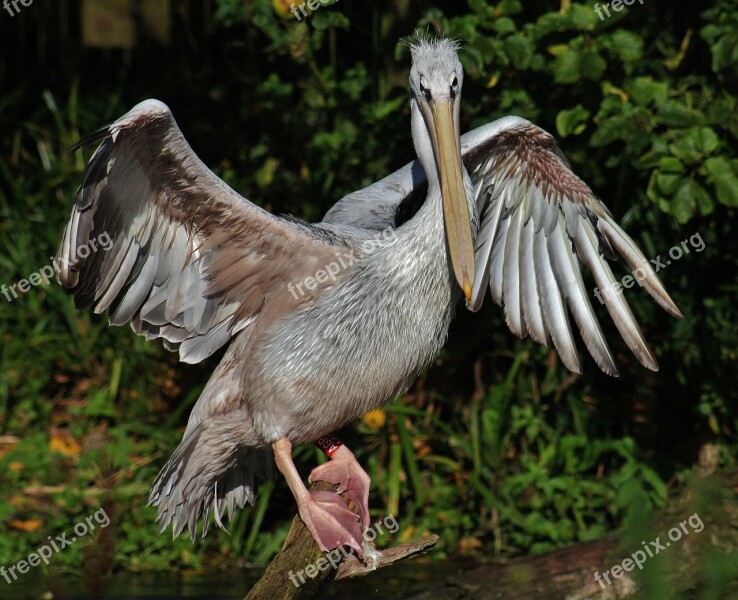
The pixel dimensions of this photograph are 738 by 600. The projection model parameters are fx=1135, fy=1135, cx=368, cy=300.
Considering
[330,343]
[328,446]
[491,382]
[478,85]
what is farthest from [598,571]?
[478,85]

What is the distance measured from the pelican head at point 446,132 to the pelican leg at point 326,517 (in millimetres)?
900

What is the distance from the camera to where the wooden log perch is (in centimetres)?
375

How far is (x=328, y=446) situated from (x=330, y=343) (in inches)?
24.0

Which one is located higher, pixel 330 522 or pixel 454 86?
pixel 454 86

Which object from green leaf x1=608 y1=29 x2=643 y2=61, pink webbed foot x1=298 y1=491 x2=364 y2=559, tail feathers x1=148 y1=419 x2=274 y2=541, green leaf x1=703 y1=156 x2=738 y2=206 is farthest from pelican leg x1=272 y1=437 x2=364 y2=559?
green leaf x1=608 y1=29 x2=643 y2=61

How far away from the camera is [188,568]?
598cm

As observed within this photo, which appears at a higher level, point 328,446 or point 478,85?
point 478,85

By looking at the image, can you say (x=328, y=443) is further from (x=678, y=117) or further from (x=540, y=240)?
(x=678, y=117)

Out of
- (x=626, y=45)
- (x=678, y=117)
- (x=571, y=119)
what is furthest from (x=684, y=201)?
(x=626, y=45)

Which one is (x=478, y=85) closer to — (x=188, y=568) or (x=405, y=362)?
(x=405, y=362)

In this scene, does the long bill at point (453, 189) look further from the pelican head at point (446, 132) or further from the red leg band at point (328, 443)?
the red leg band at point (328, 443)

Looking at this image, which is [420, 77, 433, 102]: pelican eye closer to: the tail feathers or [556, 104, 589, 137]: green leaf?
[556, 104, 589, 137]: green leaf

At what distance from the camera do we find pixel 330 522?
395cm

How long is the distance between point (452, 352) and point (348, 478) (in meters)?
2.32
